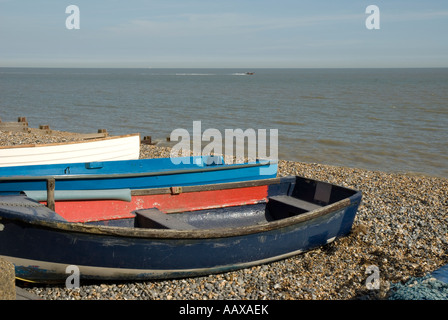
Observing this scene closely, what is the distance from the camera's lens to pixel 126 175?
29.5ft

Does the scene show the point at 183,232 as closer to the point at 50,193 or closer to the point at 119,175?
the point at 50,193

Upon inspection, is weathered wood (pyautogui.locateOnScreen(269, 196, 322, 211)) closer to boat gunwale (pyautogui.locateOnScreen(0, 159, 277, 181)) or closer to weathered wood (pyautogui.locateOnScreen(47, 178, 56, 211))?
boat gunwale (pyautogui.locateOnScreen(0, 159, 277, 181))

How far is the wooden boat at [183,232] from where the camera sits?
634 cm

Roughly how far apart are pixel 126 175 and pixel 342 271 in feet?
13.5

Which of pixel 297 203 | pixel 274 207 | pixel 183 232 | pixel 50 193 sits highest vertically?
pixel 50 193

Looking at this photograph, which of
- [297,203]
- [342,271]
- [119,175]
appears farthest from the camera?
[297,203]

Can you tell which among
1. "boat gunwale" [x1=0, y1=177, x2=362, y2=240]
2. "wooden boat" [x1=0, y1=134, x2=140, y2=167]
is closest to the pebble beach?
"boat gunwale" [x1=0, y1=177, x2=362, y2=240]

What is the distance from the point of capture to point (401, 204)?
11914mm

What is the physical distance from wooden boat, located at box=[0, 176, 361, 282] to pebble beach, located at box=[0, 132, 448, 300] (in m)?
0.21

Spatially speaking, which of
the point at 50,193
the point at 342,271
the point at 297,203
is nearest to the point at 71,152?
the point at 50,193

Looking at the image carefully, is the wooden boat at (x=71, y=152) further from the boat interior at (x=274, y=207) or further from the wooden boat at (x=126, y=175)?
the boat interior at (x=274, y=207)

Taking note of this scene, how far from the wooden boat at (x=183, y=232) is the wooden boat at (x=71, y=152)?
14.6 ft

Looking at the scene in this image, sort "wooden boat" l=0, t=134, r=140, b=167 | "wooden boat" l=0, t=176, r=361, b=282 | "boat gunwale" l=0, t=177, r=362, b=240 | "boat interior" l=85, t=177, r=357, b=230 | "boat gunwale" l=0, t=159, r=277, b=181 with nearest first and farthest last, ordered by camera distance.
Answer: "boat gunwale" l=0, t=177, r=362, b=240
"wooden boat" l=0, t=176, r=361, b=282
"boat gunwale" l=0, t=159, r=277, b=181
"boat interior" l=85, t=177, r=357, b=230
"wooden boat" l=0, t=134, r=140, b=167

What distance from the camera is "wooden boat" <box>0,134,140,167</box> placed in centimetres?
1166
